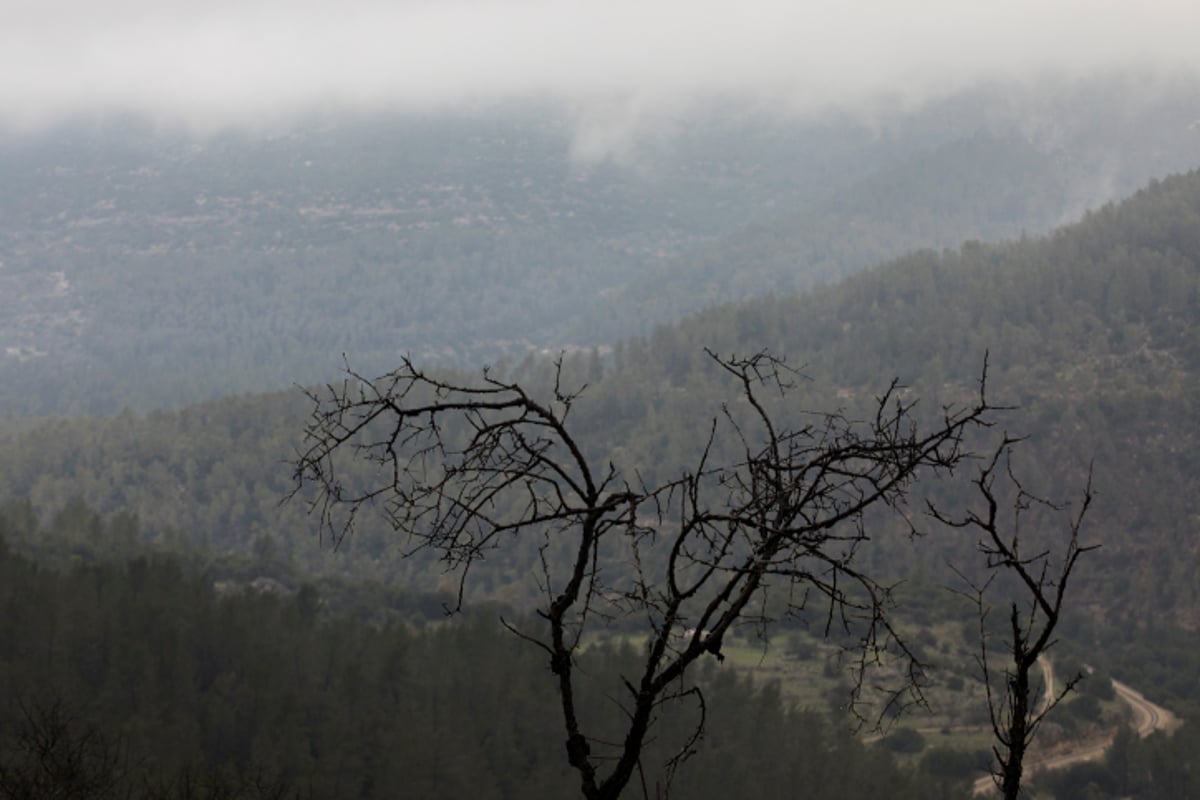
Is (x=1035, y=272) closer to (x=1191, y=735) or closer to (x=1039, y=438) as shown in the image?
Answer: (x=1039, y=438)

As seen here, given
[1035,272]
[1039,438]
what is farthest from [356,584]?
[1035,272]

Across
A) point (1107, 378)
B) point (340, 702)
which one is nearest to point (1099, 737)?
point (340, 702)

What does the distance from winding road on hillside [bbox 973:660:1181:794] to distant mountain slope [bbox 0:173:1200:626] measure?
86.3ft

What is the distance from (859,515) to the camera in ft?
25.2

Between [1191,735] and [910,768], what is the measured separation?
23443mm

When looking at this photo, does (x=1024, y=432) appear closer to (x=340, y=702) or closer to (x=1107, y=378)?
(x=1107, y=378)

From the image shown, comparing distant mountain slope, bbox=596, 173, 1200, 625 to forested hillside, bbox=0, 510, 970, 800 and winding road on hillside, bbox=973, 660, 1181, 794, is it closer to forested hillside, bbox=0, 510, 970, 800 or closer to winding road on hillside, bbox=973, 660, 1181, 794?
winding road on hillside, bbox=973, 660, 1181, 794

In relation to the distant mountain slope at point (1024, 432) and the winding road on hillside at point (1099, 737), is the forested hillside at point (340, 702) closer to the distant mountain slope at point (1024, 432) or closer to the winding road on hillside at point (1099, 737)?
the winding road on hillside at point (1099, 737)

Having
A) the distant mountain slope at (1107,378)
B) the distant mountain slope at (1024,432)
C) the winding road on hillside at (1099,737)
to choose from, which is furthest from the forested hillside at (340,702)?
the distant mountain slope at (1107,378)

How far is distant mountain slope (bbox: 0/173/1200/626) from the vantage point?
154750 mm

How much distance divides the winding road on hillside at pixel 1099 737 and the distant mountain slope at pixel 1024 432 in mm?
26316

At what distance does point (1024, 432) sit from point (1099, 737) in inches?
2407

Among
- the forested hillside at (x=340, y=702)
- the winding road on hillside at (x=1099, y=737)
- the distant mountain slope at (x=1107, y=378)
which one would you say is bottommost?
the winding road on hillside at (x=1099, y=737)

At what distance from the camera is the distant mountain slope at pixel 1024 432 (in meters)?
155
